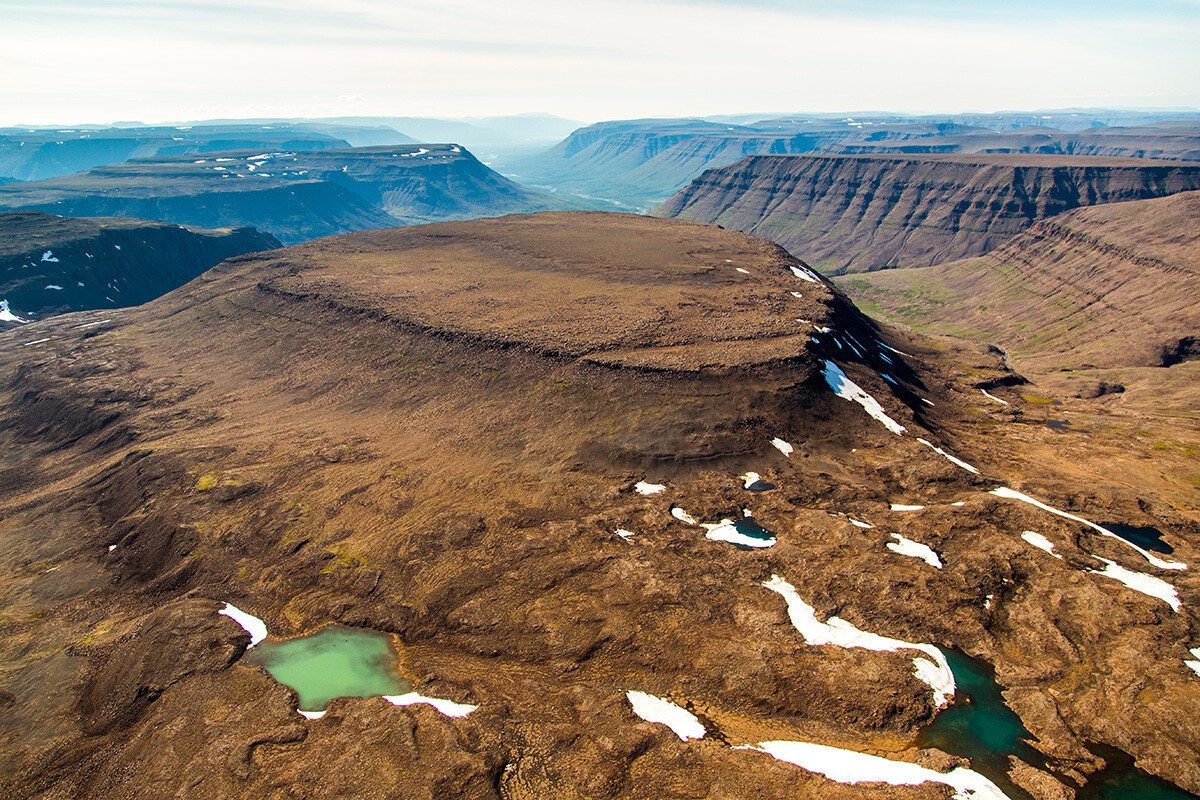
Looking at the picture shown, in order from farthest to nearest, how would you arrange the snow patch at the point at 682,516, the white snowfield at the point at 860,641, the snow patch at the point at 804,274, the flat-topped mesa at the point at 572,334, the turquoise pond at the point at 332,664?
the snow patch at the point at 804,274, the flat-topped mesa at the point at 572,334, the snow patch at the point at 682,516, the turquoise pond at the point at 332,664, the white snowfield at the point at 860,641

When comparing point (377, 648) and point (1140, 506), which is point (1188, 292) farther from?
point (377, 648)

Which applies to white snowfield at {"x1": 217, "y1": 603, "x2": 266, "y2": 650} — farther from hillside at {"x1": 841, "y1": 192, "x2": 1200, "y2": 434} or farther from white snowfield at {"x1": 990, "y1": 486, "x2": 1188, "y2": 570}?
hillside at {"x1": 841, "y1": 192, "x2": 1200, "y2": 434}

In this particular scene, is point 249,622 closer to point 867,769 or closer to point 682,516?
point 682,516

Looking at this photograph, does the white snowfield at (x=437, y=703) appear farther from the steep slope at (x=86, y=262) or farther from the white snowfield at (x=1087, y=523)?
the steep slope at (x=86, y=262)

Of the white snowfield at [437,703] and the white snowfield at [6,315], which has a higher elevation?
the white snowfield at [6,315]

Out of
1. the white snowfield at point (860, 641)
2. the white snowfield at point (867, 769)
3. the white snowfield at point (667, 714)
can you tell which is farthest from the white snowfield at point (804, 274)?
the white snowfield at point (867, 769)

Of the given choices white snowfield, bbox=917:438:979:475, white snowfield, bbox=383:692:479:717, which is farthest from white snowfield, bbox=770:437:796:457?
white snowfield, bbox=383:692:479:717

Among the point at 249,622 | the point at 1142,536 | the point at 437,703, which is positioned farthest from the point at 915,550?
the point at 249,622
